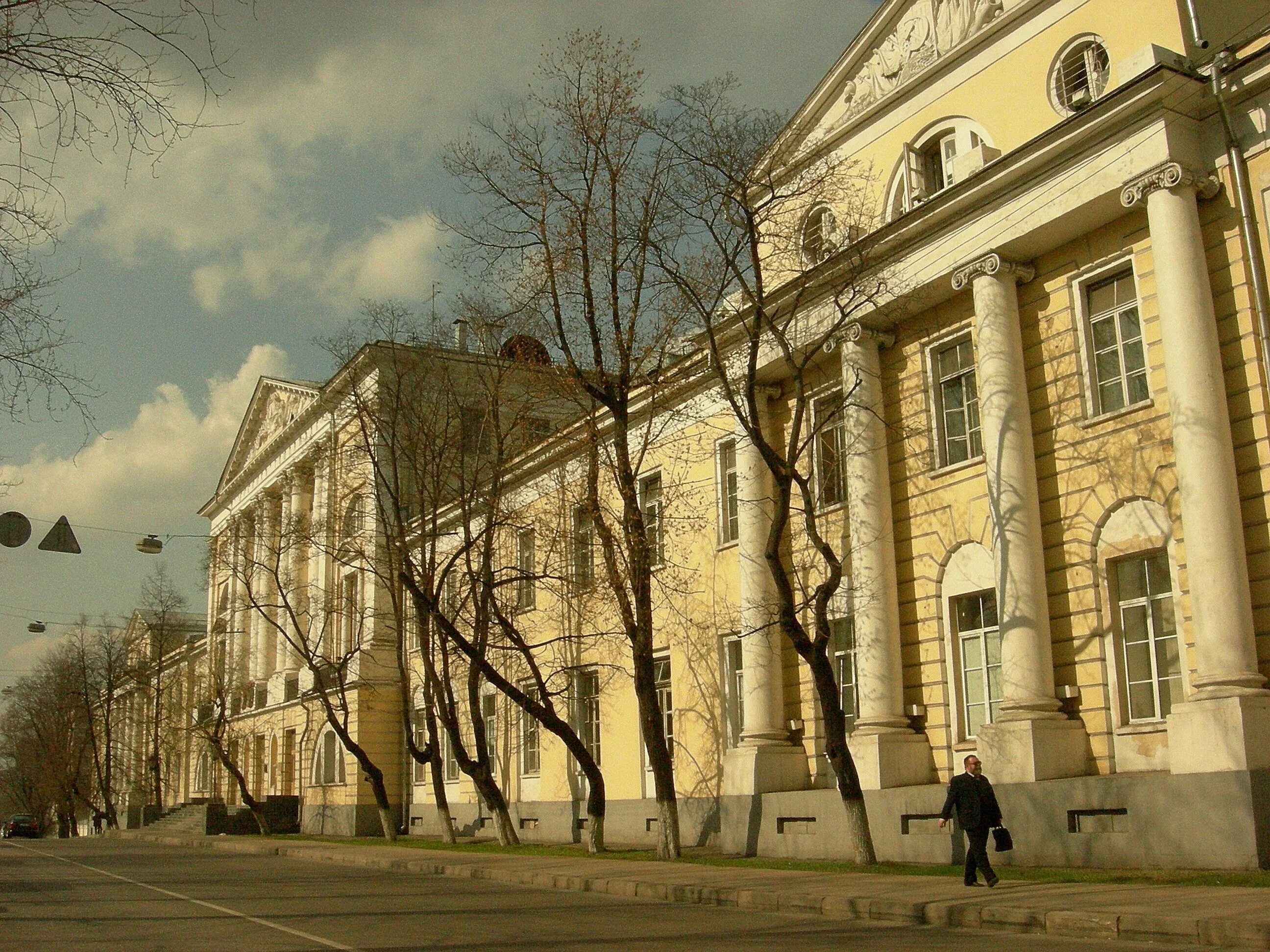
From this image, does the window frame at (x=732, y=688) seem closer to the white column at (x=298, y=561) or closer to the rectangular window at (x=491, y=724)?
the rectangular window at (x=491, y=724)

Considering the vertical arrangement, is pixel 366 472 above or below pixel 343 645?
above

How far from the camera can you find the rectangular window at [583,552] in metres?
25.5

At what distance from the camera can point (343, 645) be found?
144ft

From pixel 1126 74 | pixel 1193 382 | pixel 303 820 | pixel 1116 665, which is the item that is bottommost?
pixel 303 820

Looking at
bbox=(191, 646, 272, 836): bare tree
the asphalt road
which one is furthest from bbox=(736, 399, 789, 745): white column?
bbox=(191, 646, 272, 836): bare tree

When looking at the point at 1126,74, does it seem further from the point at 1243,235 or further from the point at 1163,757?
the point at 1163,757

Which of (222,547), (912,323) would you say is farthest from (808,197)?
(222,547)

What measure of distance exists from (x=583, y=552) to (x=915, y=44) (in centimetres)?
1353

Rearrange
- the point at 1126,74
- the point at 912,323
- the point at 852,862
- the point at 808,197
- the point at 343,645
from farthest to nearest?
the point at 343,645, the point at 808,197, the point at 912,323, the point at 852,862, the point at 1126,74

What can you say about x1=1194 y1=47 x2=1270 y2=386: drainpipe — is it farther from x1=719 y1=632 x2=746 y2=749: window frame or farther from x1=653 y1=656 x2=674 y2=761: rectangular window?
x1=653 y1=656 x2=674 y2=761: rectangular window

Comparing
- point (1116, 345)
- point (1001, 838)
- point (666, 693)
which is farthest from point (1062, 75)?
point (666, 693)

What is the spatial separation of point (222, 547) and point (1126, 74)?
32.3m

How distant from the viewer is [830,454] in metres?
23.2

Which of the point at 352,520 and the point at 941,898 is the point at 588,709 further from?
the point at 941,898
